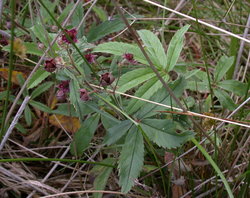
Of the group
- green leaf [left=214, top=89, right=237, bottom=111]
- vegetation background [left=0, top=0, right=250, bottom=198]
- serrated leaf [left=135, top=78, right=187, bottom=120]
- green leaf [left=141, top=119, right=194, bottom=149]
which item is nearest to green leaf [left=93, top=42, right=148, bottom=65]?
vegetation background [left=0, top=0, right=250, bottom=198]

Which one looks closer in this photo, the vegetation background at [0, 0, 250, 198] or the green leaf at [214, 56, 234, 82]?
the vegetation background at [0, 0, 250, 198]

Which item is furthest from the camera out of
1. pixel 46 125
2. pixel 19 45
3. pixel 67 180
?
pixel 46 125

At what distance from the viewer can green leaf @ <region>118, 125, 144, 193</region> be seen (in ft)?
3.88

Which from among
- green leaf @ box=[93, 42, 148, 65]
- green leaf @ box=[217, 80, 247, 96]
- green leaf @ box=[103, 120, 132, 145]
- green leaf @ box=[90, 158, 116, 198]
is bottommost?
green leaf @ box=[90, 158, 116, 198]

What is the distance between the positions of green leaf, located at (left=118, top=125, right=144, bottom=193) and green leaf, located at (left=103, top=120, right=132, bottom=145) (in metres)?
0.02

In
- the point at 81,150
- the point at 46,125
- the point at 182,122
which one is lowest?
the point at 46,125

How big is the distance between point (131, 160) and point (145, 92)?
271 mm

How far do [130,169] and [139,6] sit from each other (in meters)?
1.66

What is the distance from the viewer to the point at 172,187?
145cm

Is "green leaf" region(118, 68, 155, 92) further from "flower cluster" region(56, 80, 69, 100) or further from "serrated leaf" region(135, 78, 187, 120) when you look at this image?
"flower cluster" region(56, 80, 69, 100)

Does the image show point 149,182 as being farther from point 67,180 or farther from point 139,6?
point 139,6

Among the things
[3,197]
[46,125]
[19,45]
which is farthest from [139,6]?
[19,45]

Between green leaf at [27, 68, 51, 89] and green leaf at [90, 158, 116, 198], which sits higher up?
green leaf at [27, 68, 51, 89]

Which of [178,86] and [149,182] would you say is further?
[149,182]
